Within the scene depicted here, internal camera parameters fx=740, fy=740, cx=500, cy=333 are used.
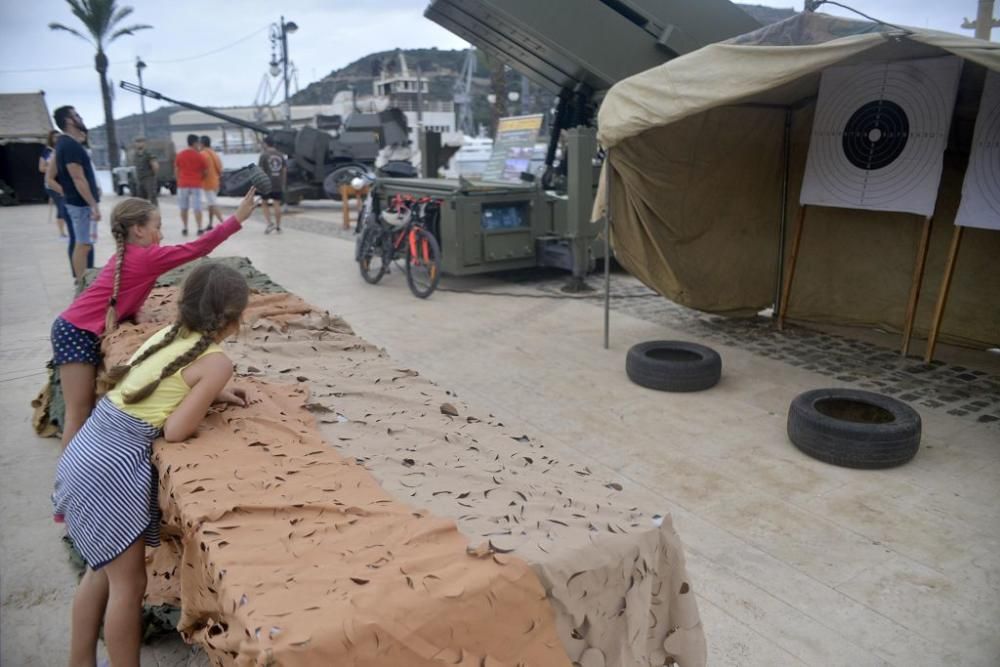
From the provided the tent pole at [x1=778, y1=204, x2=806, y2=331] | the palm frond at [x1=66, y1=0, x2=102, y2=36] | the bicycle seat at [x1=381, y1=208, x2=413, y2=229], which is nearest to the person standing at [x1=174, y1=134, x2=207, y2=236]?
the bicycle seat at [x1=381, y1=208, x2=413, y2=229]

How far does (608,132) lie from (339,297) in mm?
4327

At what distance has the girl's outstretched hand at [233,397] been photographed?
2.56 m

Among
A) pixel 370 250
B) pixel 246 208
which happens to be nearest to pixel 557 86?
pixel 370 250

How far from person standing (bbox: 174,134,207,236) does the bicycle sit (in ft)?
14.5

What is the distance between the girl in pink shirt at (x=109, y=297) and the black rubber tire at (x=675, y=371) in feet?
9.82

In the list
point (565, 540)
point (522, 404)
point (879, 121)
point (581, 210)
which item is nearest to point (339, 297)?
point (581, 210)

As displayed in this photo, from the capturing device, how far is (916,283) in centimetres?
562

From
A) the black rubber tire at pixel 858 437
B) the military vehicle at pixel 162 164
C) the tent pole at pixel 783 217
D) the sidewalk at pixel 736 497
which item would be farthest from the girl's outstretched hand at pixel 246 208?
the military vehicle at pixel 162 164

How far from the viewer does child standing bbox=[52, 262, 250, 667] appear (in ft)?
7.05

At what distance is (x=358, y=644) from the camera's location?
1412 mm

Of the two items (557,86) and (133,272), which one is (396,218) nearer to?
(557,86)

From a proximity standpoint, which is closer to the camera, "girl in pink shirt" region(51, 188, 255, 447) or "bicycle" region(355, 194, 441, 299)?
"girl in pink shirt" region(51, 188, 255, 447)

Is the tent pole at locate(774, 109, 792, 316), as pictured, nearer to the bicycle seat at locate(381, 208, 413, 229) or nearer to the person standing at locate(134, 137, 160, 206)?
the bicycle seat at locate(381, 208, 413, 229)

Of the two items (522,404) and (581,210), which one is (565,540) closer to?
(522,404)
